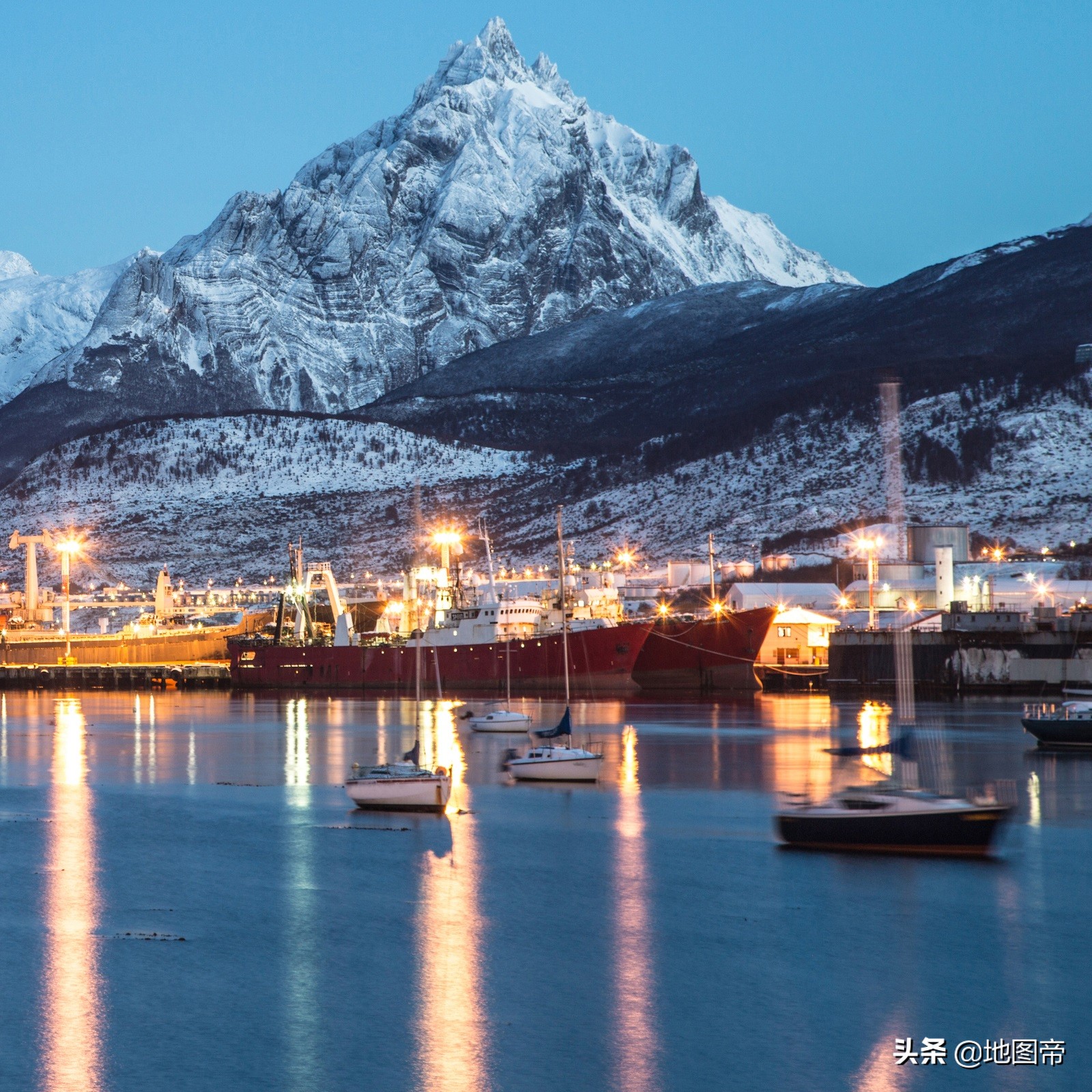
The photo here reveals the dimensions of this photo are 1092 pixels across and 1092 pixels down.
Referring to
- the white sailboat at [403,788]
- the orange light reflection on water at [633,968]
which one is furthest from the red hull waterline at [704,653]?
the orange light reflection on water at [633,968]

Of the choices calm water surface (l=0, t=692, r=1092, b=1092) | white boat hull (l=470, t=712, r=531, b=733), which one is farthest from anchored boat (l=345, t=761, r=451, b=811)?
white boat hull (l=470, t=712, r=531, b=733)

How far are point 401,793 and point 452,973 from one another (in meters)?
16.4

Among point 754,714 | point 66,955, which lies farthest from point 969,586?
point 66,955

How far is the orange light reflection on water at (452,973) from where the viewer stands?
63.5 ft

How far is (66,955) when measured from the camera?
2486cm

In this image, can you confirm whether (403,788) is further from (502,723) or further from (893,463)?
(893,463)

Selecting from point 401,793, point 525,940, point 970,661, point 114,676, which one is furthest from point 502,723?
point 114,676

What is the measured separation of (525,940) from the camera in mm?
25953

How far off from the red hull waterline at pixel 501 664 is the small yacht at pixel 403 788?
41896mm

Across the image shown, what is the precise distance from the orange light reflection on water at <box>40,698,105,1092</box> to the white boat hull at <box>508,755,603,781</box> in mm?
12163

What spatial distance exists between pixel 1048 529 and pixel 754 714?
8814cm

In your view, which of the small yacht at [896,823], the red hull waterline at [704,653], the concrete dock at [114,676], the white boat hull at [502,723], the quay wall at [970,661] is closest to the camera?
the small yacht at [896,823]

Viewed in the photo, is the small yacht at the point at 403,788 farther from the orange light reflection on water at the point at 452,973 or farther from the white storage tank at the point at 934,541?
the white storage tank at the point at 934,541

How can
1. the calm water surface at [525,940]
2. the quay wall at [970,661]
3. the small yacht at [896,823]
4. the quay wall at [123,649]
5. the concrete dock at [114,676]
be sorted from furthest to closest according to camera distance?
1. the quay wall at [123,649]
2. the concrete dock at [114,676]
3. the quay wall at [970,661]
4. the small yacht at [896,823]
5. the calm water surface at [525,940]
